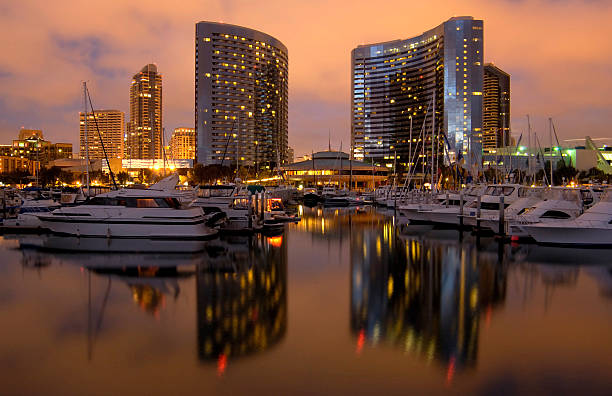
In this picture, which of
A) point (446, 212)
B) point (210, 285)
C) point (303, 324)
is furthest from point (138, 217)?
point (446, 212)

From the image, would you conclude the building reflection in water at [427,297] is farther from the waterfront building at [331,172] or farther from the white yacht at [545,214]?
the waterfront building at [331,172]

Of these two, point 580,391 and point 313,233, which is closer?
point 580,391

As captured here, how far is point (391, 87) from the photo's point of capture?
644 ft

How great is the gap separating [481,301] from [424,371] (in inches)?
268

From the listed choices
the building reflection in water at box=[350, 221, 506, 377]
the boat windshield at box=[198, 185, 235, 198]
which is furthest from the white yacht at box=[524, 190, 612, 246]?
the boat windshield at box=[198, 185, 235, 198]

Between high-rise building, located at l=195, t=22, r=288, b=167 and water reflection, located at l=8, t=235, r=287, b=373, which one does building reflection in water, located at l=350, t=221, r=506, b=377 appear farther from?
high-rise building, located at l=195, t=22, r=288, b=167

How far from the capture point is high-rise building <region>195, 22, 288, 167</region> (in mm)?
179625

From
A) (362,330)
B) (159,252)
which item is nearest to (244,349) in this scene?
(362,330)

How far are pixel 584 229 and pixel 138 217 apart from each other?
82.1ft

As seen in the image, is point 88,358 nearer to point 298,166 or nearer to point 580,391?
point 580,391

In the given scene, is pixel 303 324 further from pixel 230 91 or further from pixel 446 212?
pixel 230 91

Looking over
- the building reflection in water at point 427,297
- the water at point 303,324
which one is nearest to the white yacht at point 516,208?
the building reflection in water at point 427,297

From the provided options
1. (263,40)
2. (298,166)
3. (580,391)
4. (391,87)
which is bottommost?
(580,391)

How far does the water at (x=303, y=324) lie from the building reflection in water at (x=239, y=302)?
7 centimetres
